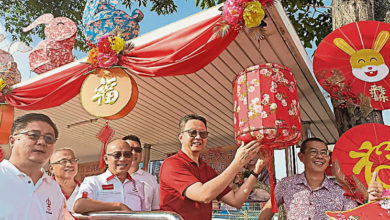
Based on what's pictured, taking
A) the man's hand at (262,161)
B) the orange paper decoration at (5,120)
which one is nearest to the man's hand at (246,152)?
the man's hand at (262,161)

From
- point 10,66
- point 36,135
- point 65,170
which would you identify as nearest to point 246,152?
point 36,135

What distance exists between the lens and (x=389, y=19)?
3.96m

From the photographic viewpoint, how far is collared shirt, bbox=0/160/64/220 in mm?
1718

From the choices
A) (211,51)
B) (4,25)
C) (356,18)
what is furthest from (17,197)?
(4,25)

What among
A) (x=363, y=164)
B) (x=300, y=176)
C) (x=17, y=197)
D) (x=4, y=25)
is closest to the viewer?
(x=17, y=197)

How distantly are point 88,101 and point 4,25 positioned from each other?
9.39 metres

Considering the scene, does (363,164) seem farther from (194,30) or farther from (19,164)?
(19,164)

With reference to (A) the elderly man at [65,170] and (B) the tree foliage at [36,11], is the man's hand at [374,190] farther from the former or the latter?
(B) the tree foliage at [36,11]

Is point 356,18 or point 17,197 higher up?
point 356,18

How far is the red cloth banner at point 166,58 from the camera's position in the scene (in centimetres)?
296

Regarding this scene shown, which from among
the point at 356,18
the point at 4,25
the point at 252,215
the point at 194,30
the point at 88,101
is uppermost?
the point at 4,25

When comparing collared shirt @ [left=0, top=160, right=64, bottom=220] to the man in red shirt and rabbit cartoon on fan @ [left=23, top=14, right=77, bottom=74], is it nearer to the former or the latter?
the man in red shirt

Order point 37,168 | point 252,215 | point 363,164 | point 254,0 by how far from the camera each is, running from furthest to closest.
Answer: point 252,215 < point 363,164 < point 254,0 < point 37,168

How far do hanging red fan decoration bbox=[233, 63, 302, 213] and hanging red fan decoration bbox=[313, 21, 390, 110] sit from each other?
1007mm
